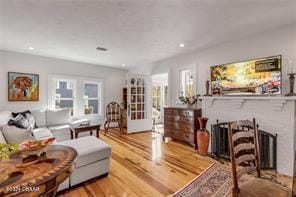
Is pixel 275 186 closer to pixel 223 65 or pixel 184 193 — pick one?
pixel 184 193

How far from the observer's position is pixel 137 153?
12.3 ft

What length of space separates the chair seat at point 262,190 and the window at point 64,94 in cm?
549

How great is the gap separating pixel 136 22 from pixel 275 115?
9.01ft

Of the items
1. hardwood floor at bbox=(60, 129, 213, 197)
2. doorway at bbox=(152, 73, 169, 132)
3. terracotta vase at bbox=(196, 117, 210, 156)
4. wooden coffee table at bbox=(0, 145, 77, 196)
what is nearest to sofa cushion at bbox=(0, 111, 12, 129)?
hardwood floor at bbox=(60, 129, 213, 197)

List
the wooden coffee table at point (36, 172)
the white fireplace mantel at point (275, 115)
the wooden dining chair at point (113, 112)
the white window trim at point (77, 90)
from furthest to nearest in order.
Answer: the wooden dining chair at point (113, 112) < the white window trim at point (77, 90) < the white fireplace mantel at point (275, 115) < the wooden coffee table at point (36, 172)

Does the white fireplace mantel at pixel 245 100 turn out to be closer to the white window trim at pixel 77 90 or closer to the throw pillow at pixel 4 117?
the white window trim at pixel 77 90

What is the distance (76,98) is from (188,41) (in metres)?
4.17

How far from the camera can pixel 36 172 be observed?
1.20 m

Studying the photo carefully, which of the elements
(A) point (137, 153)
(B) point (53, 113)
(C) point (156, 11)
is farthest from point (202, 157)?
(B) point (53, 113)

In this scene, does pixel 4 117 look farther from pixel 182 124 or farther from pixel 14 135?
pixel 182 124

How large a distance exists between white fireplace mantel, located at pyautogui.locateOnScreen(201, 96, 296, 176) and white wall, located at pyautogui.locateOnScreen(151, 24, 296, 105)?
30cm

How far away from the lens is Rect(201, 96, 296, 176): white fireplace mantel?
2.65 metres

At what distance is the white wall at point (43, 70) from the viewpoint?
15.2 ft

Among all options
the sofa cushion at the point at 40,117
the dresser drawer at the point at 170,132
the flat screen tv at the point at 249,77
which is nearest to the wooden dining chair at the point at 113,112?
the sofa cushion at the point at 40,117
